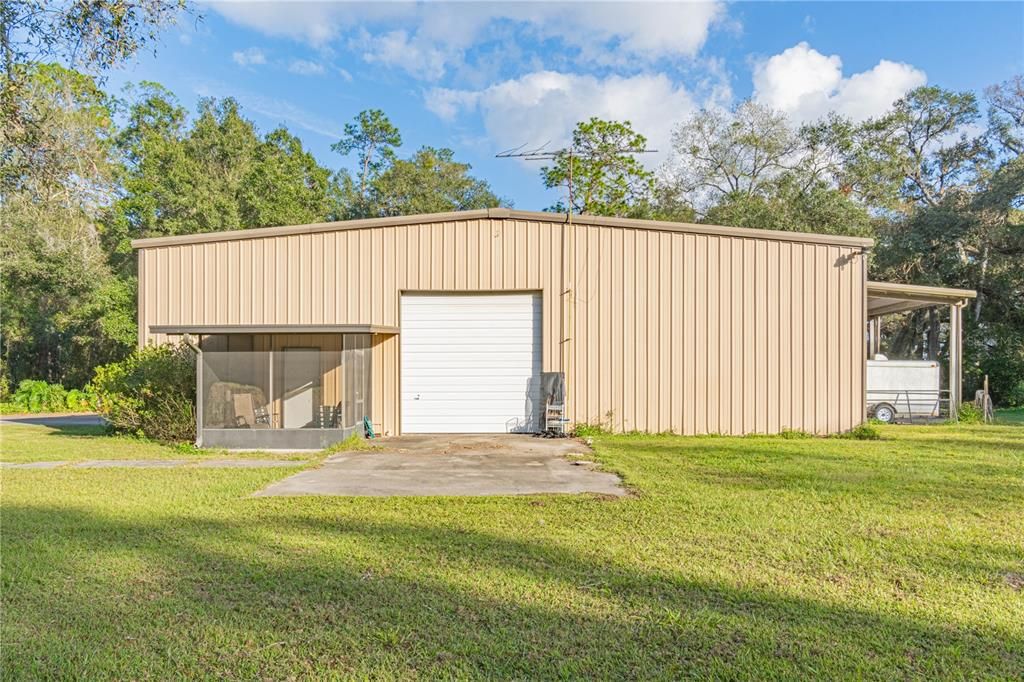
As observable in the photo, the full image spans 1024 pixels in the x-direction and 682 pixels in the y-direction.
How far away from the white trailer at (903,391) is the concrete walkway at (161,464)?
1208 centimetres

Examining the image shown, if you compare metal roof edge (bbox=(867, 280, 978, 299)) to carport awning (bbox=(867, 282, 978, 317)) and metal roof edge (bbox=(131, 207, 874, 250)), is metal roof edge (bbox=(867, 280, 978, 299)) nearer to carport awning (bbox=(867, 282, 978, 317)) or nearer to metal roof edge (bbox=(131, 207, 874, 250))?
carport awning (bbox=(867, 282, 978, 317))

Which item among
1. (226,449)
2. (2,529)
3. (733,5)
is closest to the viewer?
(2,529)

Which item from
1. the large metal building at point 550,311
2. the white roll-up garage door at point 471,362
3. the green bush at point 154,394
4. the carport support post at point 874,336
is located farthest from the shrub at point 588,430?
the carport support post at point 874,336

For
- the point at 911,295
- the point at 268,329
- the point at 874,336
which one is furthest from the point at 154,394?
the point at 874,336

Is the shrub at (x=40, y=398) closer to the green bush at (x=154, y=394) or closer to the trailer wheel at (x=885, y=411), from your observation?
→ the green bush at (x=154, y=394)

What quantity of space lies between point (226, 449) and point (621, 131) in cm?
2136

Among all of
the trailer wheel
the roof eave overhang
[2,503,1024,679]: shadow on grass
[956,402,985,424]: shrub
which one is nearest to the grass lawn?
[2,503,1024,679]: shadow on grass

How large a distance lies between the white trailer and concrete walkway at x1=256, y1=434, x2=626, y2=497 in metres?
7.91

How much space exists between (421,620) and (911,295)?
13.4 m

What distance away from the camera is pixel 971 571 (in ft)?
12.6

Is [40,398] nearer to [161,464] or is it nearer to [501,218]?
[161,464]

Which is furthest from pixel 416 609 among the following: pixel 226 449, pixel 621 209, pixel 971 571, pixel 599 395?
pixel 621 209

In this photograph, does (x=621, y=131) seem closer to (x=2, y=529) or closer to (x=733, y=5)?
(x=733, y=5)

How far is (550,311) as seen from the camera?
1146 centimetres
